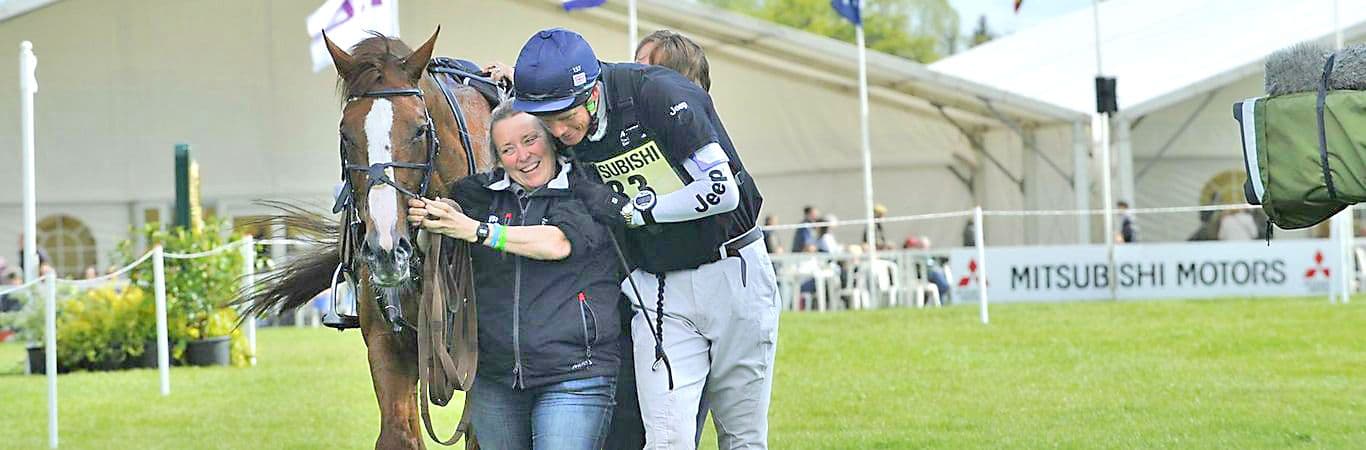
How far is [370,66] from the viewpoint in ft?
16.0

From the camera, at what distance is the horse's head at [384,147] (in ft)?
14.8

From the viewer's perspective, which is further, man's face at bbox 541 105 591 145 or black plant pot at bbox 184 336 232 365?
black plant pot at bbox 184 336 232 365

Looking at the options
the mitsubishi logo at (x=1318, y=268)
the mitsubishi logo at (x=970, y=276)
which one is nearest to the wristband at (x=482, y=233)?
the mitsubishi logo at (x=970, y=276)

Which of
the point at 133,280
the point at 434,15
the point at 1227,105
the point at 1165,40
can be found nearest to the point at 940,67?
the point at 1165,40

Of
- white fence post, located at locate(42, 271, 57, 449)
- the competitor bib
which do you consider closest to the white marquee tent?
white fence post, located at locate(42, 271, 57, 449)

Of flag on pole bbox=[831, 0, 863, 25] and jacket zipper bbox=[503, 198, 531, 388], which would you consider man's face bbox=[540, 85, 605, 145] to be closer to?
jacket zipper bbox=[503, 198, 531, 388]

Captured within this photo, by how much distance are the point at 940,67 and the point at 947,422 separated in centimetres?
2458

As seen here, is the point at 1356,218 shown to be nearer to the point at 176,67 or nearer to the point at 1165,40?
the point at 1165,40

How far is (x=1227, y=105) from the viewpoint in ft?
84.4

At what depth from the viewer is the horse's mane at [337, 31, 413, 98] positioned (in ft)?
15.9

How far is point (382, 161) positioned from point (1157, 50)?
25423mm

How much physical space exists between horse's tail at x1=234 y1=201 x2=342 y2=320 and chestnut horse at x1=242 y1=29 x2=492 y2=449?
120 centimetres

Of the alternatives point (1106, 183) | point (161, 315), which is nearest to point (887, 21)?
point (1106, 183)

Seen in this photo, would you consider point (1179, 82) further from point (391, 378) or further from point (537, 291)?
point (537, 291)
